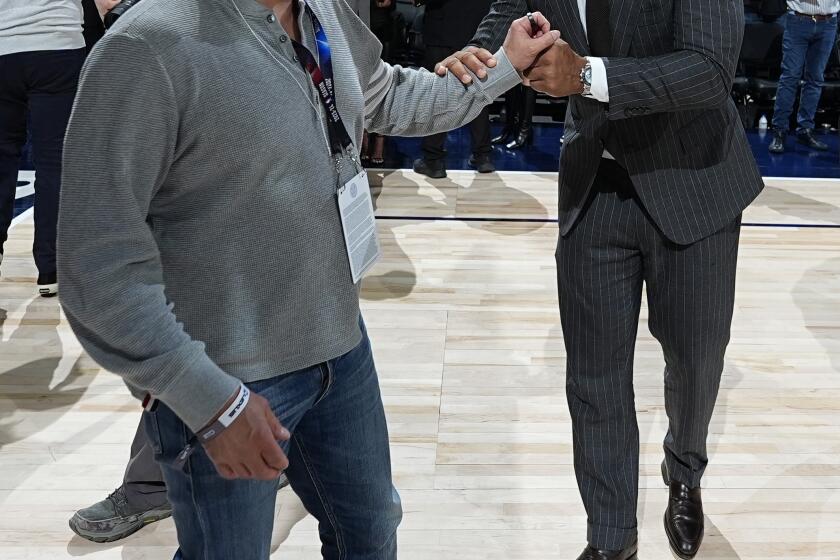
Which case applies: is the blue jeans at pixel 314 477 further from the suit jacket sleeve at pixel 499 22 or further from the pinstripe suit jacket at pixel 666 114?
the suit jacket sleeve at pixel 499 22

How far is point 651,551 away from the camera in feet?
8.46

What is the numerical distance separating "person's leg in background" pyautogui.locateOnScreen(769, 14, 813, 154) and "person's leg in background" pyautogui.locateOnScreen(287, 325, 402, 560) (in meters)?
6.18

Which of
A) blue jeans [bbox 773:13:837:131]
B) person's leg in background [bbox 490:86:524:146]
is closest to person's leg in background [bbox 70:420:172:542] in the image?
person's leg in background [bbox 490:86:524:146]

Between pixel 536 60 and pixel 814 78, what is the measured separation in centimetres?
615

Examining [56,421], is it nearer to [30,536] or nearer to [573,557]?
[30,536]

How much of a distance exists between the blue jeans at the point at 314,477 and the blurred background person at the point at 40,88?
9.01 ft

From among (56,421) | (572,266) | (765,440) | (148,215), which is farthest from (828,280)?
(148,215)

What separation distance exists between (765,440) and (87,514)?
2053 millimetres

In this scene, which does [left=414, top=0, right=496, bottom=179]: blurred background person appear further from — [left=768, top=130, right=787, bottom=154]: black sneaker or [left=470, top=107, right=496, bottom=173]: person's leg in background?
[left=768, top=130, right=787, bottom=154]: black sneaker

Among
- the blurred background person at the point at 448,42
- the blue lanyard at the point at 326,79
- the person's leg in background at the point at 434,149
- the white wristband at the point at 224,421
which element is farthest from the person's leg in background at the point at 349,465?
the person's leg in background at the point at 434,149

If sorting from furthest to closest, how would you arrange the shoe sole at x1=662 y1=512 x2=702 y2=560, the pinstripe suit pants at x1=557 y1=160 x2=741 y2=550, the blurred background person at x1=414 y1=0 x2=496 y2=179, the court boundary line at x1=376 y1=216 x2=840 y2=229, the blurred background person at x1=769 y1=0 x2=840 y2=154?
the blurred background person at x1=769 y1=0 x2=840 y2=154 → the blurred background person at x1=414 y1=0 x2=496 y2=179 → the court boundary line at x1=376 y1=216 x2=840 y2=229 → the shoe sole at x1=662 y1=512 x2=702 y2=560 → the pinstripe suit pants at x1=557 y1=160 x2=741 y2=550

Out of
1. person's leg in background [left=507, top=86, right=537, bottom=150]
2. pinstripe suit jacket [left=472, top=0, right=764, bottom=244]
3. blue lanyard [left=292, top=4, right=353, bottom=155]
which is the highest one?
blue lanyard [left=292, top=4, right=353, bottom=155]

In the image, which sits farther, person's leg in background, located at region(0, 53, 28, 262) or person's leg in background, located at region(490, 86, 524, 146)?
person's leg in background, located at region(490, 86, 524, 146)

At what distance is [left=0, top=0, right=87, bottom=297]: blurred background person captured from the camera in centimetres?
384
